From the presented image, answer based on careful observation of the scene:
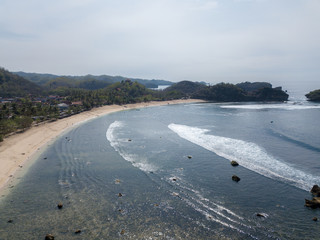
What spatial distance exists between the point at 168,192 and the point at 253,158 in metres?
16.0

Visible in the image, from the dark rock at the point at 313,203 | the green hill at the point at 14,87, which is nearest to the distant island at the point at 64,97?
the green hill at the point at 14,87

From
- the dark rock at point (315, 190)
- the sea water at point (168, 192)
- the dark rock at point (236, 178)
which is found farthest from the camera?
the dark rock at point (236, 178)

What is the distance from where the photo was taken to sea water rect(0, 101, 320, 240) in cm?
1623

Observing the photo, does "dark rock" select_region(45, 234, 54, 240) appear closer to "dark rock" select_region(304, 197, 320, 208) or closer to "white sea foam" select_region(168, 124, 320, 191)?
"dark rock" select_region(304, 197, 320, 208)

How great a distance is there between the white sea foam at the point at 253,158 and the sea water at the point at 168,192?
0.13 metres

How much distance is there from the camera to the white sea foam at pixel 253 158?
2450 cm

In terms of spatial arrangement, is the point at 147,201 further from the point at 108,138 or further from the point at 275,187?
the point at 108,138

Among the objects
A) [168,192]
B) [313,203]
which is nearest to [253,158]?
[313,203]

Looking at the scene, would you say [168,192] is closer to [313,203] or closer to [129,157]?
[129,157]

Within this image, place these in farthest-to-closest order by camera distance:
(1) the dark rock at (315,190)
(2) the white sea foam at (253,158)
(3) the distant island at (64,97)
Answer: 1. (3) the distant island at (64,97)
2. (2) the white sea foam at (253,158)
3. (1) the dark rock at (315,190)

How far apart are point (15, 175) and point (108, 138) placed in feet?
66.7

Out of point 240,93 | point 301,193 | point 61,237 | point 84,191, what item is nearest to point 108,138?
point 84,191

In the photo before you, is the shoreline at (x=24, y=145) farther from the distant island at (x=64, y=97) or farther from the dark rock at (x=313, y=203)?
the dark rock at (x=313, y=203)

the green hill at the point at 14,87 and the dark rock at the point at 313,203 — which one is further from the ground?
the green hill at the point at 14,87
